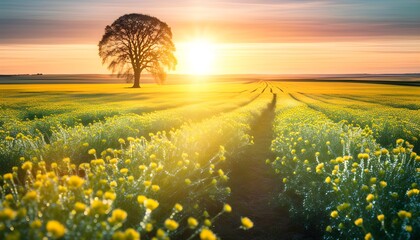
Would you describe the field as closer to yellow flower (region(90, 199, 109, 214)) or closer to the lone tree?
yellow flower (region(90, 199, 109, 214))

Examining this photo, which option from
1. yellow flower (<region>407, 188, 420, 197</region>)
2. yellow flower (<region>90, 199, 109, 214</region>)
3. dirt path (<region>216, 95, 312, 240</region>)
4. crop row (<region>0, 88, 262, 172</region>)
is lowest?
dirt path (<region>216, 95, 312, 240</region>)

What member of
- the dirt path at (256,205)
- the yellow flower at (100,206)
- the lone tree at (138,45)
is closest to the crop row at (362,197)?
the dirt path at (256,205)

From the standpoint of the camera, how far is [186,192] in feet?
20.2

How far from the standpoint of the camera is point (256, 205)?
7.96m

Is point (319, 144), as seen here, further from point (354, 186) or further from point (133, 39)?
point (133, 39)

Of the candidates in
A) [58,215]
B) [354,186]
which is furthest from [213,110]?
[58,215]

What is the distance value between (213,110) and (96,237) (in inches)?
828

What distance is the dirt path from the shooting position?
21.6 ft

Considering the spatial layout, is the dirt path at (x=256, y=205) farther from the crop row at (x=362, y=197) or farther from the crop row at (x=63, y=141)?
the crop row at (x=63, y=141)

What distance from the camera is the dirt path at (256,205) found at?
6.57 metres

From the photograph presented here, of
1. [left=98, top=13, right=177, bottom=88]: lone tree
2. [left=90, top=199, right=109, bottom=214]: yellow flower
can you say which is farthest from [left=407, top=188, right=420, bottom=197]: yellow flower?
[left=98, top=13, right=177, bottom=88]: lone tree

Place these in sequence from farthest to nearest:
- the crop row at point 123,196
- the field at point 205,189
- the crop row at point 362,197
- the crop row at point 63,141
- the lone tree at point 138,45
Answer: the lone tree at point 138,45 < the crop row at point 63,141 < the crop row at point 362,197 < the field at point 205,189 < the crop row at point 123,196

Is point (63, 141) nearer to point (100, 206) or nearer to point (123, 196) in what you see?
point (123, 196)

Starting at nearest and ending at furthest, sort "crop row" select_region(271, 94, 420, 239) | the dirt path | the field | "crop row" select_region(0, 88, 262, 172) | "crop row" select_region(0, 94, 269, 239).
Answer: "crop row" select_region(0, 94, 269, 239) < the field < "crop row" select_region(271, 94, 420, 239) < the dirt path < "crop row" select_region(0, 88, 262, 172)
